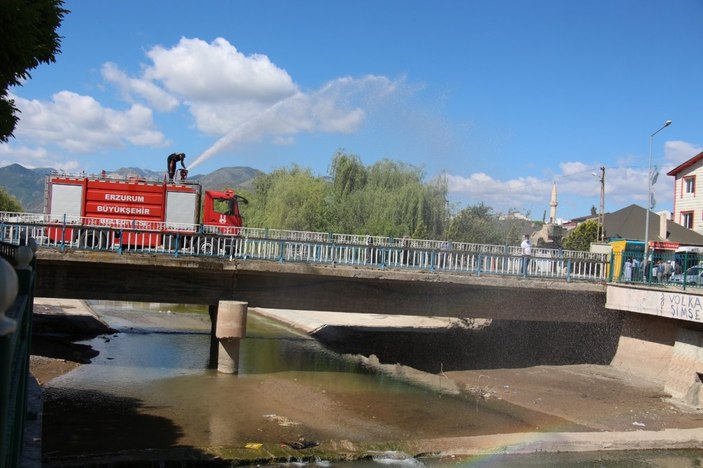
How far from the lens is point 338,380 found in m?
24.3

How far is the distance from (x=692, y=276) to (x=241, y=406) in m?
18.7

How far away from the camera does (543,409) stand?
20484 mm

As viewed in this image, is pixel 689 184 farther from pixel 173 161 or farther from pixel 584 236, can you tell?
pixel 173 161

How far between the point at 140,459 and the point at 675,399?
18.6 m

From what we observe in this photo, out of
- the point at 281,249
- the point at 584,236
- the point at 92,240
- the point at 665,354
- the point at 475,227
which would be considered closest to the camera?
the point at 92,240

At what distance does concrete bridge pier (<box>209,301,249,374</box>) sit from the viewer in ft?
76.9

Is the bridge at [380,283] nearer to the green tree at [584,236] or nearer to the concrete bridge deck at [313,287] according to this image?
the concrete bridge deck at [313,287]

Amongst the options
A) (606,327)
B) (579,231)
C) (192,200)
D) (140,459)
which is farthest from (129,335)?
(579,231)

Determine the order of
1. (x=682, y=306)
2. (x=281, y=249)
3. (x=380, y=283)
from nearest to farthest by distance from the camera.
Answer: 1. (x=682, y=306)
2. (x=281, y=249)
3. (x=380, y=283)

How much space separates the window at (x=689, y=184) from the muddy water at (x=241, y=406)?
42313 millimetres

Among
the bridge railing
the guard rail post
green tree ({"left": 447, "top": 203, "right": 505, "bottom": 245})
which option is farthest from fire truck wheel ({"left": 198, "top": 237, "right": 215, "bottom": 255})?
green tree ({"left": 447, "top": 203, "right": 505, "bottom": 245})

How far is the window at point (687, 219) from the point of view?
55206 millimetres

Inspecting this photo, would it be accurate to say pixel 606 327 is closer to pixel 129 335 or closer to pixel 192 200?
pixel 192 200

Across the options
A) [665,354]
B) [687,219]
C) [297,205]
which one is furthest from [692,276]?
[297,205]
